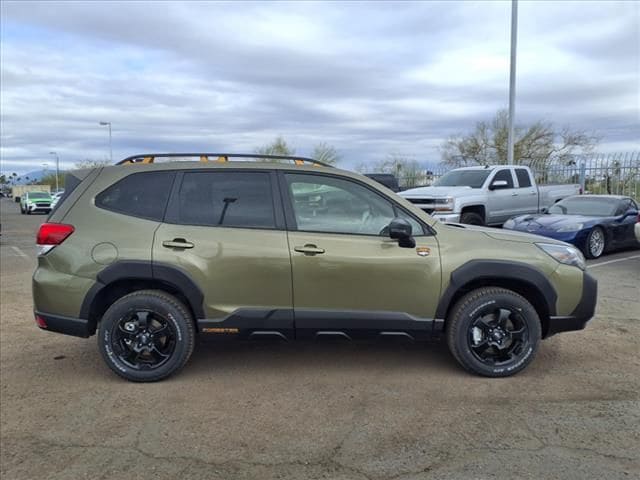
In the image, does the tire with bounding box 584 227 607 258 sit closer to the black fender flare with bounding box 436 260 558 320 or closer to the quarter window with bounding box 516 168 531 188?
the quarter window with bounding box 516 168 531 188

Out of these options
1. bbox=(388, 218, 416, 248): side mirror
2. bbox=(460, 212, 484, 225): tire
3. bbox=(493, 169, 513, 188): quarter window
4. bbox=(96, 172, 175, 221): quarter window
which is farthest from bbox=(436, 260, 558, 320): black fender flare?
bbox=(493, 169, 513, 188): quarter window

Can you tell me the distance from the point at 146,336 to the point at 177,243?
795 mm

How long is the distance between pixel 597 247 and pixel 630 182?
7349 mm

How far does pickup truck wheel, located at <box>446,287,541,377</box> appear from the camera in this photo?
4449 millimetres

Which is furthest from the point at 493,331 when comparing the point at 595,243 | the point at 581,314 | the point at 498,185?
the point at 498,185

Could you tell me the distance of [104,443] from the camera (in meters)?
3.54

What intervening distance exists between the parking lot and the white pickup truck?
6.41 m

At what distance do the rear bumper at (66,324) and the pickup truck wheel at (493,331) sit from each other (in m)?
2.93

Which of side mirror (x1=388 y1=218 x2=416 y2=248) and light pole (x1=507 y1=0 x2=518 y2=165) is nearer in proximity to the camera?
side mirror (x1=388 y1=218 x2=416 y2=248)

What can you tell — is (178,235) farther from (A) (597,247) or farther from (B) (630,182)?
(B) (630,182)

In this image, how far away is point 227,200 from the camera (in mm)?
4547

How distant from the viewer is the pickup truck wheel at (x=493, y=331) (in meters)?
4.45

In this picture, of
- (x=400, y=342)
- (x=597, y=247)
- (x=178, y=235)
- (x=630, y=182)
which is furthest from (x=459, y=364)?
(x=630, y=182)

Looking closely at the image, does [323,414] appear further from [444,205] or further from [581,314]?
[444,205]
